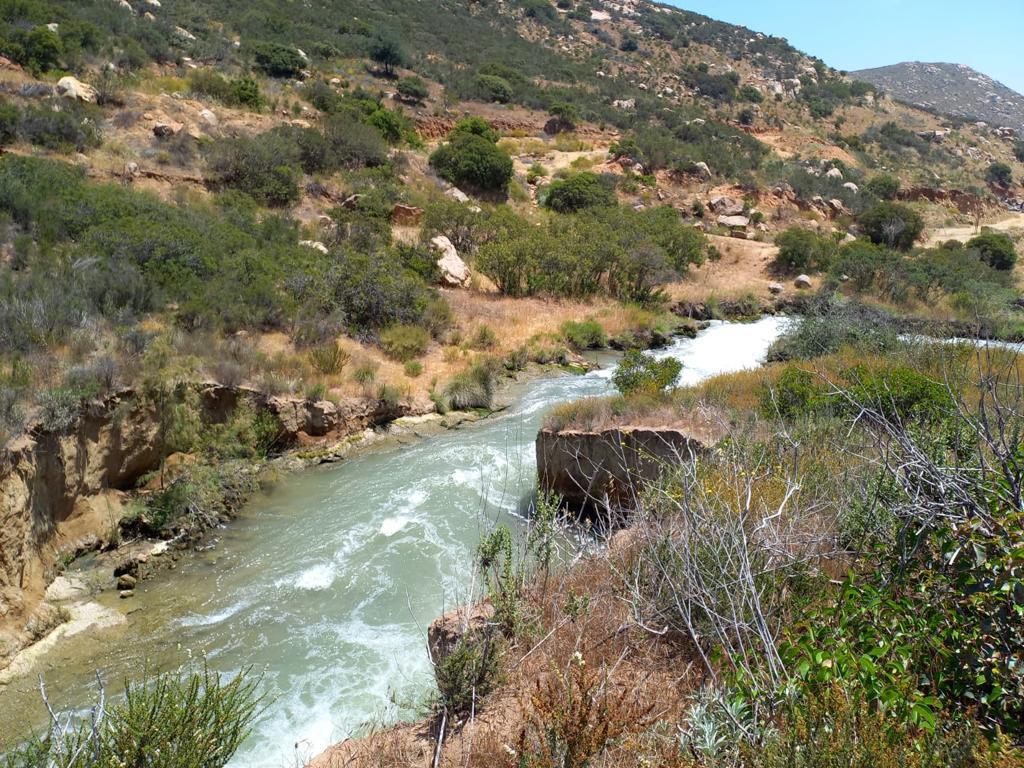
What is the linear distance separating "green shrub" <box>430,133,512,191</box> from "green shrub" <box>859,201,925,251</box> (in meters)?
17.9

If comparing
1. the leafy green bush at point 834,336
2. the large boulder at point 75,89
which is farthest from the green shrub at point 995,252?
the large boulder at point 75,89

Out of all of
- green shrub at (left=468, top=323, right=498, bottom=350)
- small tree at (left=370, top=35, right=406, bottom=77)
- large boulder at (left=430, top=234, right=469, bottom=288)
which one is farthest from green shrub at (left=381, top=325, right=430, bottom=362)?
small tree at (left=370, top=35, right=406, bottom=77)

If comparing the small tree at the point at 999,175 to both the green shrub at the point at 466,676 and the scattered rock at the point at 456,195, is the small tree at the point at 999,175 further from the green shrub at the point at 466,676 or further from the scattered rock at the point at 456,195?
the green shrub at the point at 466,676

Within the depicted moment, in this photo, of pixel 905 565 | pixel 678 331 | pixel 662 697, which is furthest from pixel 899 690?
pixel 678 331

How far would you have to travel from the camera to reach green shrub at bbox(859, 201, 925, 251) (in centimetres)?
2977

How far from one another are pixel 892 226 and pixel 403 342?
26.0m

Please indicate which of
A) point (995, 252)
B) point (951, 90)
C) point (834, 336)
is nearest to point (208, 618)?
point (834, 336)

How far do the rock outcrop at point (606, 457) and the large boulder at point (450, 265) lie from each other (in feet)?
36.6

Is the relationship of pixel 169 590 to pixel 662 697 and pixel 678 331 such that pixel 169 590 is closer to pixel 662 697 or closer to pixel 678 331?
pixel 662 697

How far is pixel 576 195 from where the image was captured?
92.1 feet

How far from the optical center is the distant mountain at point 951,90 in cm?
8981

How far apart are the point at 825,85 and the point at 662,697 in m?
72.4

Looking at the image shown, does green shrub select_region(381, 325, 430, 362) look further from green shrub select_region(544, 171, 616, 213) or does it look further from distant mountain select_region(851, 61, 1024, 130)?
distant mountain select_region(851, 61, 1024, 130)

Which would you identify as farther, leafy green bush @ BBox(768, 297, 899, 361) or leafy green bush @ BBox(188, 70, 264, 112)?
leafy green bush @ BBox(188, 70, 264, 112)
